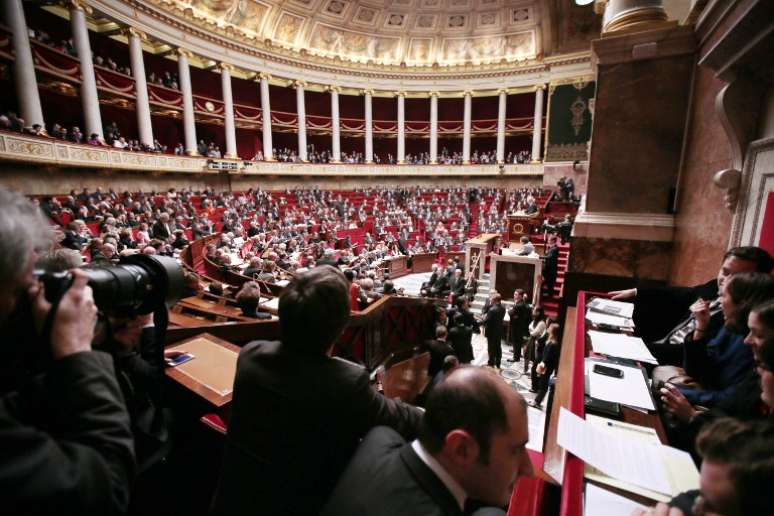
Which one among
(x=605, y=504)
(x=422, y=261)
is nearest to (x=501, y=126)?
(x=422, y=261)

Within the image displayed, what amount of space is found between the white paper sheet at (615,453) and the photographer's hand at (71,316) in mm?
1407

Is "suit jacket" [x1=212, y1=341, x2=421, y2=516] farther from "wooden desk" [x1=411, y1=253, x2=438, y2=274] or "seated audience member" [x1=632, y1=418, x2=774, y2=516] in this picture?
"wooden desk" [x1=411, y1=253, x2=438, y2=274]

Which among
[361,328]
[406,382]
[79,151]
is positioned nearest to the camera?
[406,382]

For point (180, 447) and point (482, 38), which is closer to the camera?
point (180, 447)

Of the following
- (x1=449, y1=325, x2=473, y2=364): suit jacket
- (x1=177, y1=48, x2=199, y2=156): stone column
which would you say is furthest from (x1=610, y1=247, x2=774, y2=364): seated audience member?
(x1=177, y1=48, x2=199, y2=156): stone column

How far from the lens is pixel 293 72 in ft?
75.4

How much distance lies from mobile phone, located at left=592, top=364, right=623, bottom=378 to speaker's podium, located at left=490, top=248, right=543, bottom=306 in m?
8.72

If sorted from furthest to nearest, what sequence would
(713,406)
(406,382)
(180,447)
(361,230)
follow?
(361,230)
(406,382)
(180,447)
(713,406)

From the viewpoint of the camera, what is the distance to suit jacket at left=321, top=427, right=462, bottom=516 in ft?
2.84

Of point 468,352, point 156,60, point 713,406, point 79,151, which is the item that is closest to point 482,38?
point 156,60

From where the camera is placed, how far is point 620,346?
2094 millimetres

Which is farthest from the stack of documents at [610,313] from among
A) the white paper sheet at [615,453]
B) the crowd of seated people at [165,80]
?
the crowd of seated people at [165,80]

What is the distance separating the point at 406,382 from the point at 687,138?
13.6 feet

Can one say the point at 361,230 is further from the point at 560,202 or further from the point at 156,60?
the point at 156,60
